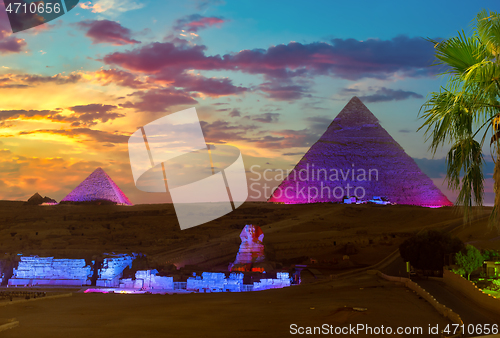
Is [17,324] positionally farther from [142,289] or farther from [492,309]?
[492,309]

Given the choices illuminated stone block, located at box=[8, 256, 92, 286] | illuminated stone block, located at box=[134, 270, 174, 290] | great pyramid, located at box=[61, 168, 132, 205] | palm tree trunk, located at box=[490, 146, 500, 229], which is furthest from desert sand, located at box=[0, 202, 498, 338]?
great pyramid, located at box=[61, 168, 132, 205]

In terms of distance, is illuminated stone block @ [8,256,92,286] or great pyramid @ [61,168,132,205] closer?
illuminated stone block @ [8,256,92,286]

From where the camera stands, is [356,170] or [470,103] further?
[356,170]

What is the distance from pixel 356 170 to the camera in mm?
73375

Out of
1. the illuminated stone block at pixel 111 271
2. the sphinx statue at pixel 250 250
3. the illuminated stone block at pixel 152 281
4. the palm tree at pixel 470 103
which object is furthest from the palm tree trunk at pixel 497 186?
the illuminated stone block at pixel 111 271

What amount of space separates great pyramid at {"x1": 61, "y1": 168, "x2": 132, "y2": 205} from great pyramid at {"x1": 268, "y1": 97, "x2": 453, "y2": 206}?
23654 millimetres

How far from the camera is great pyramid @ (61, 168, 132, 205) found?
60312 millimetres

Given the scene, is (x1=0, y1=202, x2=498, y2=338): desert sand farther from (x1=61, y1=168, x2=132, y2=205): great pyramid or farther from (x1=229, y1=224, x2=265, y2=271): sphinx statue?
(x1=61, y1=168, x2=132, y2=205): great pyramid

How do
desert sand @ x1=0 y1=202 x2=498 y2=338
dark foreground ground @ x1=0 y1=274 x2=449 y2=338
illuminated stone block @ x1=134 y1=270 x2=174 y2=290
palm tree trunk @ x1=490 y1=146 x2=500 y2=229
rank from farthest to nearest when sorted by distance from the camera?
illuminated stone block @ x1=134 y1=270 x2=174 y2=290 < desert sand @ x1=0 y1=202 x2=498 y2=338 < dark foreground ground @ x1=0 y1=274 x2=449 y2=338 < palm tree trunk @ x1=490 y1=146 x2=500 y2=229

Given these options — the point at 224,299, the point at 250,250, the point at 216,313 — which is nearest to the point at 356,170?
the point at 250,250

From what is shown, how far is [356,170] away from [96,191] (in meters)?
39.9

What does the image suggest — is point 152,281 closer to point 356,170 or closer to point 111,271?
point 111,271

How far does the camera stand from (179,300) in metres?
12.7

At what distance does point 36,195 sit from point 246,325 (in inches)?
2409
